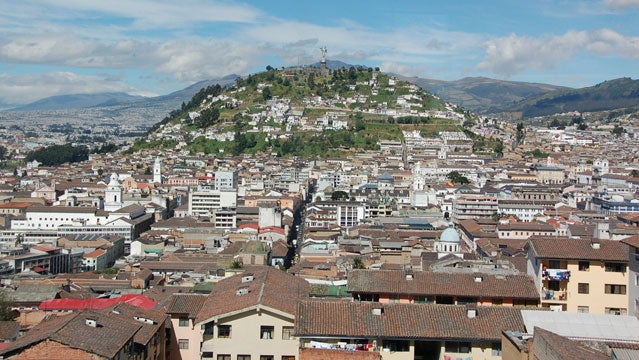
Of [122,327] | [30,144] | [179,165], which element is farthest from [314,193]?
[30,144]

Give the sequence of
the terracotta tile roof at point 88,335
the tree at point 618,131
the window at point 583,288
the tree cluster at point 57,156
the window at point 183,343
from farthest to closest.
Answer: the tree at point 618,131
the tree cluster at point 57,156
the window at point 183,343
the window at point 583,288
the terracotta tile roof at point 88,335

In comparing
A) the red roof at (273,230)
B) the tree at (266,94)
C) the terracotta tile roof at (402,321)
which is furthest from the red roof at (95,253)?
the tree at (266,94)

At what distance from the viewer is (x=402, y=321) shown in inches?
492

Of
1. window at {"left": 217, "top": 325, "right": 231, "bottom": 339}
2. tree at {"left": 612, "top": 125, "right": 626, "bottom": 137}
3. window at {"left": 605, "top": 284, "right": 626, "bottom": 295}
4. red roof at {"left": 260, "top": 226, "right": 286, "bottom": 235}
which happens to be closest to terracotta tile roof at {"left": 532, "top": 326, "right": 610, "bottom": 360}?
window at {"left": 605, "top": 284, "right": 626, "bottom": 295}

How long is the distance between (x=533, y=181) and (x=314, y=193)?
2077 centimetres

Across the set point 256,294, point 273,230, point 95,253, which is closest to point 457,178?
point 273,230

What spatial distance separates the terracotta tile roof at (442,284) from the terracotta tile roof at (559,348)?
4.30 metres

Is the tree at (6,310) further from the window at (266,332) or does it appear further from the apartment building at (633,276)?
the apartment building at (633,276)

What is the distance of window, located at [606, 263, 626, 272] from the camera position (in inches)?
578

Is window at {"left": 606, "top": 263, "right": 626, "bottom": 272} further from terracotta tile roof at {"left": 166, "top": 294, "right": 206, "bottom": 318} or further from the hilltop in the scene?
the hilltop

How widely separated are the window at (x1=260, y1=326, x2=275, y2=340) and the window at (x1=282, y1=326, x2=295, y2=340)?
0.19 metres

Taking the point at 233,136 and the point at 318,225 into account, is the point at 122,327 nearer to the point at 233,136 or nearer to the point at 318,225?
the point at 318,225

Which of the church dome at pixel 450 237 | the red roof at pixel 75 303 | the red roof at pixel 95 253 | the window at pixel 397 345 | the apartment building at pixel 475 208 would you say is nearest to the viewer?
the window at pixel 397 345

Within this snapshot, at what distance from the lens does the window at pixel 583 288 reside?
14.8 m
